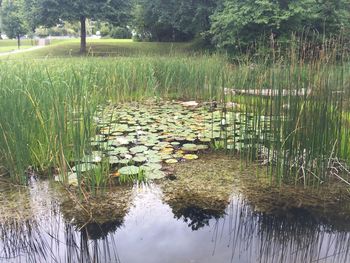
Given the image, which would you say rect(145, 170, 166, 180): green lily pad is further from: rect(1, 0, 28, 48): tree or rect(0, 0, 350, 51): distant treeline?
rect(1, 0, 28, 48): tree

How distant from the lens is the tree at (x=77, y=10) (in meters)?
13.6

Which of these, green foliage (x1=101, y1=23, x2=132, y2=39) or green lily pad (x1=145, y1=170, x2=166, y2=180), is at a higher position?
green foliage (x1=101, y1=23, x2=132, y2=39)

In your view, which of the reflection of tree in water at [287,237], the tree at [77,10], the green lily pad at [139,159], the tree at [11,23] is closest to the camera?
the reflection of tree in water at [287,237]

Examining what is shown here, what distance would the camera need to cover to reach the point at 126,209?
222 centimetres

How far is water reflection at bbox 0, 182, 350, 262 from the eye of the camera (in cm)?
181

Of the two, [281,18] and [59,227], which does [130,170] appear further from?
[281,18]

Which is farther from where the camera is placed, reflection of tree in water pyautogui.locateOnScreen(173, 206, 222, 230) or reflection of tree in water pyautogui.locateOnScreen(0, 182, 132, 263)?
reflection of tree in water pyautogui.locateOnScreen(173, 206, 222, 230)

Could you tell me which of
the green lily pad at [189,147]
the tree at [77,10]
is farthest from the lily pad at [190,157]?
the tree at [77,10]

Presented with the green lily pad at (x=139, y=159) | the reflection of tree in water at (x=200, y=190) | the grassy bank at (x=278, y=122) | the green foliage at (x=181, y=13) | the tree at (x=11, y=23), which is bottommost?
the reflection of tree in water at (x=200, y=190)

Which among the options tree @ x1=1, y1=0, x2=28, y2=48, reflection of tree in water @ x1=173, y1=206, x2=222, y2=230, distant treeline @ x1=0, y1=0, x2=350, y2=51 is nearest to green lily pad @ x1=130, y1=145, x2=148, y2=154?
reflection of tree in water @ x1=173, y1=206, x2=222, y2=230

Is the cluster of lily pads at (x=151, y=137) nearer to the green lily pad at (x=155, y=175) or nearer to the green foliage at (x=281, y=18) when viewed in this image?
the green lily pad at (x=155, y=175)

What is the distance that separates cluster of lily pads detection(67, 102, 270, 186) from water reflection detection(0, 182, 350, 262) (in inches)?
14.2

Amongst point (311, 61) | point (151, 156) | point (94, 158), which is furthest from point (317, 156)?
point (94, 158)

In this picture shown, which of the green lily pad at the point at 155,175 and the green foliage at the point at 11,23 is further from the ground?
the green foliage at the point at 11,23
